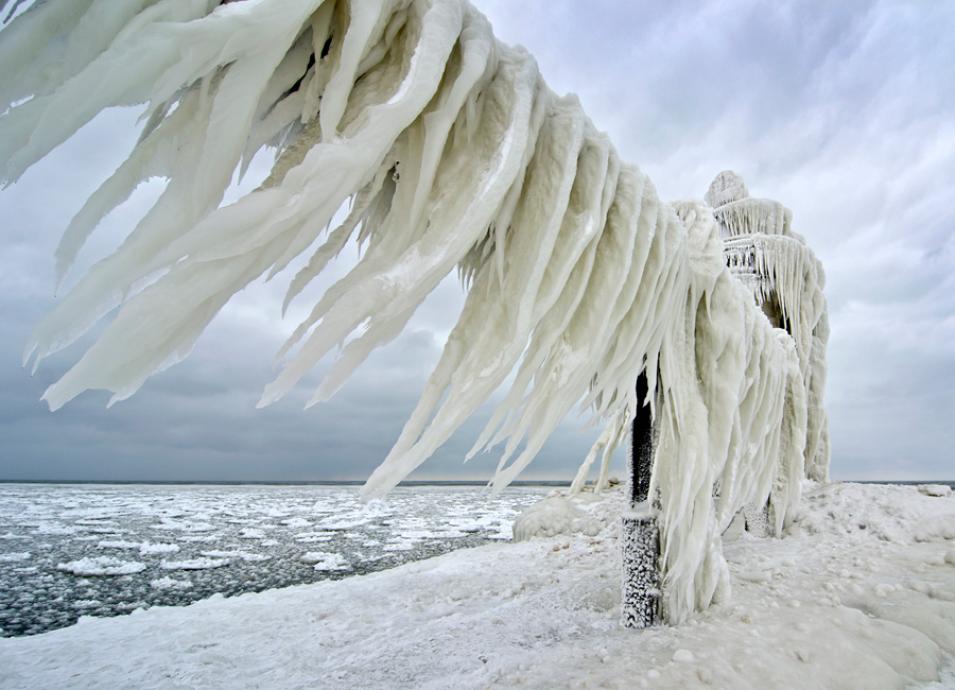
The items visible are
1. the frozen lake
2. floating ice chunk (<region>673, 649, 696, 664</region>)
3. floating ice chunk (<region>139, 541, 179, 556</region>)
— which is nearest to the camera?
floating ice chunk (<region>673, 649, 696, 664</region>)

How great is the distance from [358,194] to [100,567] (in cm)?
717

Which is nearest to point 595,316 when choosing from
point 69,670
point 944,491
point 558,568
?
point 69,670

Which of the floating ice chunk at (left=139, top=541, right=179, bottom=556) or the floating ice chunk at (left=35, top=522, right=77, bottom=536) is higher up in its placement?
the floating ice chunk at (left=139, top=541, right=179, bottom=556)

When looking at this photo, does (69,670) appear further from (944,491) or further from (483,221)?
(944,491)

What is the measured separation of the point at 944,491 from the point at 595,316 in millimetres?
6690

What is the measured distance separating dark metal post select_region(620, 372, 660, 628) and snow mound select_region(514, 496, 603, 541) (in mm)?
3756

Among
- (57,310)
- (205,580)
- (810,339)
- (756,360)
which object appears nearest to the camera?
(57,310)

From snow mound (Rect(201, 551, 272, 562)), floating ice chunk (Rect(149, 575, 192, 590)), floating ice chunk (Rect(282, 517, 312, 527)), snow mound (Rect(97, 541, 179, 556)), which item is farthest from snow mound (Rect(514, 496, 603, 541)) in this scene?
floating ice chunk (Rect(282, 517, 312, 527))

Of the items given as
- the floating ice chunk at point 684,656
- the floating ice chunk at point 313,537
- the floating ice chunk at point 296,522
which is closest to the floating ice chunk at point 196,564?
the floating ice chunk at point 313,537

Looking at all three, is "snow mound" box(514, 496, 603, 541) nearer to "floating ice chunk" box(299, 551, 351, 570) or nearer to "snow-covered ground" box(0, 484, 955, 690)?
"snow-covered ground" box(0, 484, 955, 690)

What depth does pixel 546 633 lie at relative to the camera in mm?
3145

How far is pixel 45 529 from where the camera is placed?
9.77m

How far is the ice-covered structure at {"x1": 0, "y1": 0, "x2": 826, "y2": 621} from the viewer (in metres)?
0.83

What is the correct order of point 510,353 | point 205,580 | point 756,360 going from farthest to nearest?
1. point 205,580
2. point 756,360
3. point 510,353
